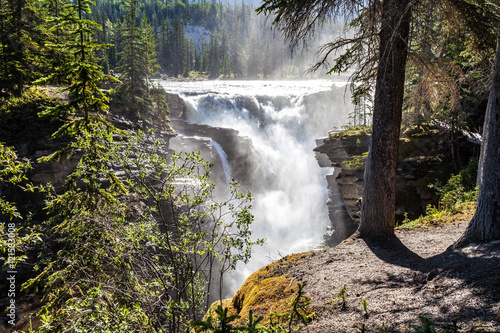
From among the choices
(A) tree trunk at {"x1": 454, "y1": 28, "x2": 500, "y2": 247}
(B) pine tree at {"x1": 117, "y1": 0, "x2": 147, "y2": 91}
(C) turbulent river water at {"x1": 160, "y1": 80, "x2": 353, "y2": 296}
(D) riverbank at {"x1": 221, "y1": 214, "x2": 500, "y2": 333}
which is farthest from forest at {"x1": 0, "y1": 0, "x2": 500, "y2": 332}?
(C) turbulent river water at {"x1": 160, "y1": 80, "x2": 353, "y2": 296}

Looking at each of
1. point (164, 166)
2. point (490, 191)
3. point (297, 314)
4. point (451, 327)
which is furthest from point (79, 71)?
point (490, 191)

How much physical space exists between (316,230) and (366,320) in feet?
72.1

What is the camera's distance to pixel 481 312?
99.9 inches

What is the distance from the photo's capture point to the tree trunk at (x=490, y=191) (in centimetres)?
403

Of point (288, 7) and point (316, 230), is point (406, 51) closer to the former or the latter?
point (288, 7)

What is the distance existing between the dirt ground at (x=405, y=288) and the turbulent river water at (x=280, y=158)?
11.9 meters

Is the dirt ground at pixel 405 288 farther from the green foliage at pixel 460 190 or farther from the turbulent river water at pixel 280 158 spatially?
the turbulent river water at pixel 280 158

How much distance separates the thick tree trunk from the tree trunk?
168 centimetres

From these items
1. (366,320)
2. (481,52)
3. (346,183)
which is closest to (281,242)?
(346,183)

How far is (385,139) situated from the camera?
5926 mm

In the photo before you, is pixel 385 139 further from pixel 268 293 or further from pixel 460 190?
pixel 460 190

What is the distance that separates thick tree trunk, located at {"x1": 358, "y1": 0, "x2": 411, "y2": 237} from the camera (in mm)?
5711

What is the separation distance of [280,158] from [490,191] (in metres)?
24.7

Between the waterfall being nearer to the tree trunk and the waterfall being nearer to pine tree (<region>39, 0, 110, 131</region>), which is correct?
pine tree (<region>39, 0, 110, 131</region>)
